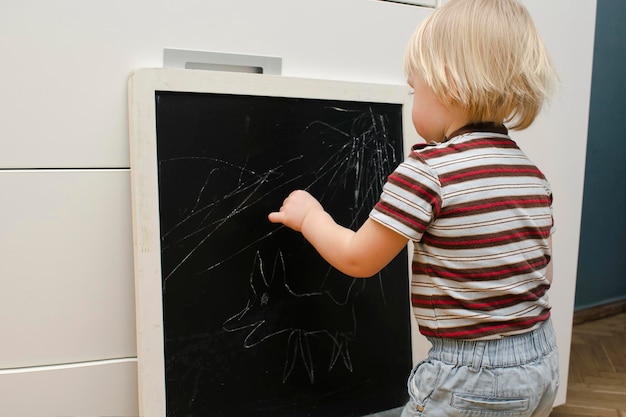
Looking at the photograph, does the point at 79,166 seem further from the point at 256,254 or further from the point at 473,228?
the point at 473,228

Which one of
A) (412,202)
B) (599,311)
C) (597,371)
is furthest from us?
(599,311)

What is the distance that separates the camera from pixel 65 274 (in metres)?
0.97

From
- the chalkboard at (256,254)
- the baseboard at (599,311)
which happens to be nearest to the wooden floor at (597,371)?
the baseboard at (599,311)

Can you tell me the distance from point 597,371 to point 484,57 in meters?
1.65

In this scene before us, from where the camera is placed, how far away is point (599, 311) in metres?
2.50

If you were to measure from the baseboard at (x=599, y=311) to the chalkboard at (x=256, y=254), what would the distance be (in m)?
1.62

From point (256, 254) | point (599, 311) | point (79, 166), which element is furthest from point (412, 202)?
point (599, 311)

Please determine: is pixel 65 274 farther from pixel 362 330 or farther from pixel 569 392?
pixel 569 392

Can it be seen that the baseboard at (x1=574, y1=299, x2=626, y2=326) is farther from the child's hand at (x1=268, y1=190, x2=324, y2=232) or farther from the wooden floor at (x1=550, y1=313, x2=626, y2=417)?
the child's hand at (x1=268, y1=190, x2=324, y2=232)

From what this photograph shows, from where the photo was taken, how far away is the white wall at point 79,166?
3.00ft

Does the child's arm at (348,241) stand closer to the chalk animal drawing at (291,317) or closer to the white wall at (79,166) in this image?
the chalk animal drawing at (291,317)

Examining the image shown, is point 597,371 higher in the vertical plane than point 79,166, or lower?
lower

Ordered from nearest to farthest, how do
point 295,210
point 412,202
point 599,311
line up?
point 412,202, point 295,210, point 599,311

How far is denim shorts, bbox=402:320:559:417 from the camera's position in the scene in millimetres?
795
